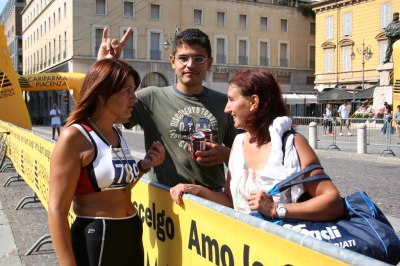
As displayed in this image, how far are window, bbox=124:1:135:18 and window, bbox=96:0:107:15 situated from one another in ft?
6.25

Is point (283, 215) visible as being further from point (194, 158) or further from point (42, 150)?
point (42, 150)

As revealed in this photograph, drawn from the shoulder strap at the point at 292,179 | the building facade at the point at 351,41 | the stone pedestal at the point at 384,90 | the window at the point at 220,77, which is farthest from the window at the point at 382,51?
the shoulder strap at the point at 292,179

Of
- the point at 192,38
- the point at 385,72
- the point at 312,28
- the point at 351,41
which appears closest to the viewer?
the point at 192,38

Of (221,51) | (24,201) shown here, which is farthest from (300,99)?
(24,201)

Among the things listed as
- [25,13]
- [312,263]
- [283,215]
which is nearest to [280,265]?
[312,263]

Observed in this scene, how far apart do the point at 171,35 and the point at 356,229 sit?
47731mm

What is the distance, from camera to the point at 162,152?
2.70 m

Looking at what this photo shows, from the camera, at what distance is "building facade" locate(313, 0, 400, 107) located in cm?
4297

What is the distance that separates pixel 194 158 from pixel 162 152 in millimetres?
245

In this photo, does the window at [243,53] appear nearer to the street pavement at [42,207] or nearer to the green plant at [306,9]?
the green plant at [306,9]

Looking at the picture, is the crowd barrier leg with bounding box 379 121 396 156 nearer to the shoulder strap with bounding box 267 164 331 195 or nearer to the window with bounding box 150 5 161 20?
the shoulder strap with bounding box 267 164 331 195

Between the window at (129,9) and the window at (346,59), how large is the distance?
66.3ft

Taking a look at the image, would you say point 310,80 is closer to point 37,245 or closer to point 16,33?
point 16,33

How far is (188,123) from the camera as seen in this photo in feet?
10.2
